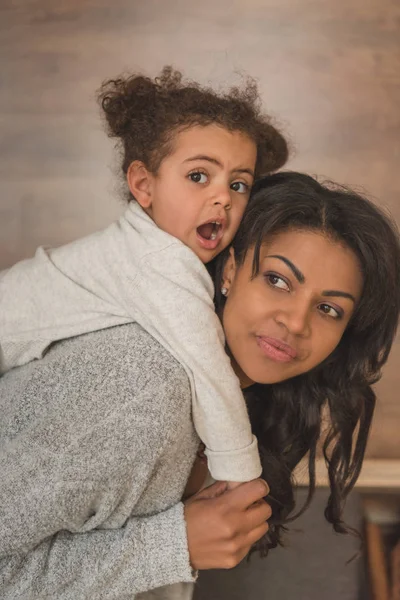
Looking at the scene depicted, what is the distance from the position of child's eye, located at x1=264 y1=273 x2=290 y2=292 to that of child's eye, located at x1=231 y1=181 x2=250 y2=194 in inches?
6.1

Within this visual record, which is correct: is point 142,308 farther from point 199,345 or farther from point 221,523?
point 221,523

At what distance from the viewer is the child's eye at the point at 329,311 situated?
119cm

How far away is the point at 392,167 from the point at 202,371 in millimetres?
1164

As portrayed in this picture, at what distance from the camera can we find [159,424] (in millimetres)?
978

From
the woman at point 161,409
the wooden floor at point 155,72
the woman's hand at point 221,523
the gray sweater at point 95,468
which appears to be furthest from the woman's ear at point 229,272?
the wooden floor at point 155,72

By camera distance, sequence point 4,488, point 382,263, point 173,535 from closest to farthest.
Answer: point 4,488 → point 173,535 → point 382,263

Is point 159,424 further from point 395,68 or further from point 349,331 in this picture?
point 395,68

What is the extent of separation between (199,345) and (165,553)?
0.33m

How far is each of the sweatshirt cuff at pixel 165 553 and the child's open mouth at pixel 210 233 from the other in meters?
0.44

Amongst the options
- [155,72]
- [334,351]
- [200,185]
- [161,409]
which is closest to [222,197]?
[200,185]

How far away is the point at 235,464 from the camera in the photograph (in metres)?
1.05

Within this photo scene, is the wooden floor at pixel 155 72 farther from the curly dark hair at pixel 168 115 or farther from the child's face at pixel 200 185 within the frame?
the child's face at pixel 200 185

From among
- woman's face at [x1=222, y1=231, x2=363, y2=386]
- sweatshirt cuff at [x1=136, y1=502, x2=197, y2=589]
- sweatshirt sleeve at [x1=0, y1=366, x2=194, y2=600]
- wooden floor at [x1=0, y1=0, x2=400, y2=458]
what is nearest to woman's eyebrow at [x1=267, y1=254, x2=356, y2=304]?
woman's face at [x1=222, y1=231, x2=363, y2=386]

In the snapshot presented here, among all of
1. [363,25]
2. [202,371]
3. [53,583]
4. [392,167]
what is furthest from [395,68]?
[53,583]
